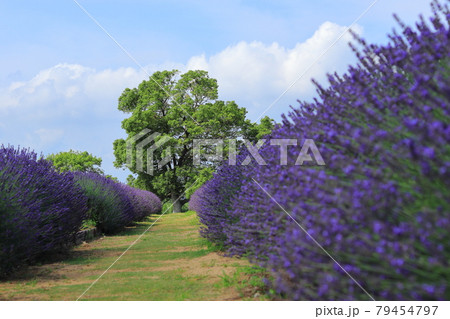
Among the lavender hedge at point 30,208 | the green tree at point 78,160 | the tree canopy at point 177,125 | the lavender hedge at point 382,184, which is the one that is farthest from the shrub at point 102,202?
the green tree at point 78,160

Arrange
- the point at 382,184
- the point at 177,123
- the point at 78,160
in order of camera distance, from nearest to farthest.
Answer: the point at 382,184 → the point at 177,123 → the point at 78,160

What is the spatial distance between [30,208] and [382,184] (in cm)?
562

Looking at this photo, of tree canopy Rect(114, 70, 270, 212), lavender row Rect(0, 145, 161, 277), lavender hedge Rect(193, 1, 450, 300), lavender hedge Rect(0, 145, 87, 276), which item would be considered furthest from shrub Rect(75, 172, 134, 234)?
tree canopy Rect(114, 70, 270, 212)

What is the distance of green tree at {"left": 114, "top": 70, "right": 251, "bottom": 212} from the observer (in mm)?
29484

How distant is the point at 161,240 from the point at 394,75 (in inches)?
341

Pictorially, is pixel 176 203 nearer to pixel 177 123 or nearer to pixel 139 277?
pixel 177 123

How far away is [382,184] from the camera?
2180 mm

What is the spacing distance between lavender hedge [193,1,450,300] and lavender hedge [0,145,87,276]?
402 centimetres

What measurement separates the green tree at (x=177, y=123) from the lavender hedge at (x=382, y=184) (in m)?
25.2

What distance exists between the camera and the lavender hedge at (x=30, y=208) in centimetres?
596

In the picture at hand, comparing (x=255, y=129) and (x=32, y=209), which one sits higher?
(x=255, y=129)

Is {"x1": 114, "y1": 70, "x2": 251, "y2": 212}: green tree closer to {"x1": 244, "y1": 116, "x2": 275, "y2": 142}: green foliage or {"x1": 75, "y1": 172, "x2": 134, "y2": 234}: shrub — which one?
{"x1": 244, "y1": 116, "x2": 275, "y2": 142}: green foliage

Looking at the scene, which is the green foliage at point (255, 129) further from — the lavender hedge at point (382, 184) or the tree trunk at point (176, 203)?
the lavender hedge at point (382, 184)

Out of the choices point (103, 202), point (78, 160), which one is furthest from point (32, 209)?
point (78, 160)
